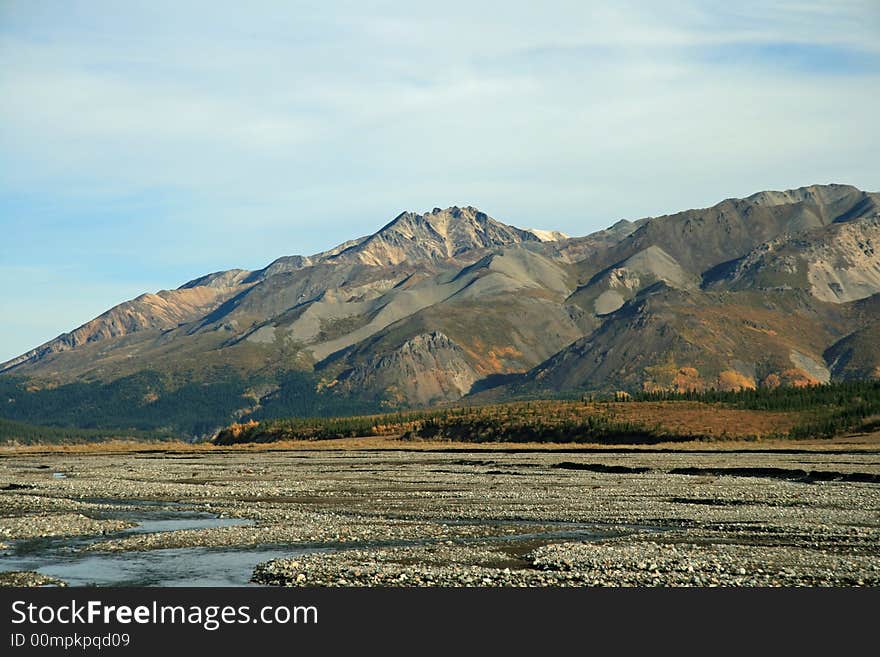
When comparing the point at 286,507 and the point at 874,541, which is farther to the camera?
→ the point at 286,507

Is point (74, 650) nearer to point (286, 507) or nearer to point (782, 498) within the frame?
point (286, 507)

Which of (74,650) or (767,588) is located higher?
(74,650)

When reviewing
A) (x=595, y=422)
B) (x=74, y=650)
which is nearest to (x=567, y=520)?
(x=74, y=650)

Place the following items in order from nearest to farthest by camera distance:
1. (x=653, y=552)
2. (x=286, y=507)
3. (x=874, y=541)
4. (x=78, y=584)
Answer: (x=78, y=584)
(x=653, y=552)
(x=874, y=541)
(x=286, y=507)

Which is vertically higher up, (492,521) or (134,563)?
(134,563)

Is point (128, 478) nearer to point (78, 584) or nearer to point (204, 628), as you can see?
point (78, 584)

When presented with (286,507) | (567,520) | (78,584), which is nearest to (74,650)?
(78,584)

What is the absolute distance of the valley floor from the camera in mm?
37656

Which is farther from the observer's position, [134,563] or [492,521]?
[492,521]

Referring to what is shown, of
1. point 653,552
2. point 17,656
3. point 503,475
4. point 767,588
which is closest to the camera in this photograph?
point 17,656

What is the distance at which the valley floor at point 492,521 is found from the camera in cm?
3766

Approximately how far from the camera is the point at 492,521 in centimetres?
5547

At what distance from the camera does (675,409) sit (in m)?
170

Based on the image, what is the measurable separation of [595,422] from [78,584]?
132699 millimetres
